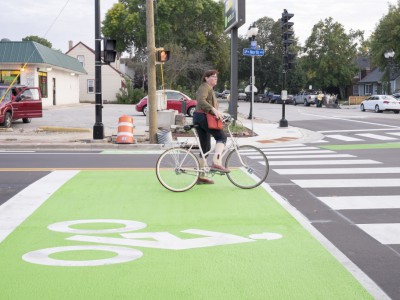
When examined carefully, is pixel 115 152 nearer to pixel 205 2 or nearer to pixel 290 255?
pixel 290 255

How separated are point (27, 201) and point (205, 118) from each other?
2908mm

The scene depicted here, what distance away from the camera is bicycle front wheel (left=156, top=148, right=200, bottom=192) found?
337 inches

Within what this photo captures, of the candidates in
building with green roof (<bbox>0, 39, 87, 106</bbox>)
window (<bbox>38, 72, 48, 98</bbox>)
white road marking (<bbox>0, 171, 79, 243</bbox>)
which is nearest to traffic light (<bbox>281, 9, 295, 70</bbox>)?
white road marking (<bbox>0, 171, 79, 243</bbox>)

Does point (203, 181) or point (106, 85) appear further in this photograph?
point (106, 85)

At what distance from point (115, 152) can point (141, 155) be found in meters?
1.15

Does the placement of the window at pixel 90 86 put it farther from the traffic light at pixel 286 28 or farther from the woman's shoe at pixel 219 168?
the woman's shoe at pixel 219 168

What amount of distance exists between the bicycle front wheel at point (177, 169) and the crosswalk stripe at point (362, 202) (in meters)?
2.01

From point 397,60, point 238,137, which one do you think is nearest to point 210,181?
point 238,137

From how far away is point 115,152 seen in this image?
15.3 metres

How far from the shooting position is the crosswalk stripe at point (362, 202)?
7512mm

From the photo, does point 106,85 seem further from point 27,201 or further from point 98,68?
point 27,201

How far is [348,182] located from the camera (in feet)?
31.1

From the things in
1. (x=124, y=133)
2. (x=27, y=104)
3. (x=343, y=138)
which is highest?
(x=27, y=104)

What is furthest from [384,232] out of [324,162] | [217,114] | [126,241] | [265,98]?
[265,98]
